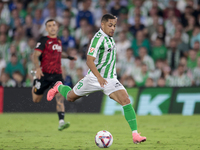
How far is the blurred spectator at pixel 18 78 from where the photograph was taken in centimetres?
1376

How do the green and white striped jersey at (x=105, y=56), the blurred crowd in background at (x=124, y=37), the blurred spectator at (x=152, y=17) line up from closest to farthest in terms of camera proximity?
the green and white striped jersey at (x=105, y=56) → the blurred crowd in background at (x=124, y=37) → the blurred spectator at (x=152, y=17)

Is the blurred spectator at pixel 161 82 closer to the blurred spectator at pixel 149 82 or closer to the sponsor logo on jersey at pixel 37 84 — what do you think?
the blurred spectator at pixel 149 82

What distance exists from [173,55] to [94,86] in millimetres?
7298

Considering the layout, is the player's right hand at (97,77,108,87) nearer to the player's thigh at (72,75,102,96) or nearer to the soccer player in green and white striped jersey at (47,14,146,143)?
the soccer player in green and white striped jersey at (47,14,146,143)

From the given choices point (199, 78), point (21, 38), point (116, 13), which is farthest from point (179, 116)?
point (21, 38)

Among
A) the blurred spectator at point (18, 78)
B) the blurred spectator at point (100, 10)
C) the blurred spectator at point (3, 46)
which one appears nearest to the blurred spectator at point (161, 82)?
the blurred spectator at point (100, 10)

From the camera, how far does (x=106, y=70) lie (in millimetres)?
6527

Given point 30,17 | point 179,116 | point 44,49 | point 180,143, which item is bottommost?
point 179,116

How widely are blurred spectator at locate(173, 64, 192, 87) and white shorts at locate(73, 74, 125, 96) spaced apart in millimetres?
6476

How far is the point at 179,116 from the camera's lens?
12.2m

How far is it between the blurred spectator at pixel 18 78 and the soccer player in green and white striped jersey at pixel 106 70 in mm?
7279

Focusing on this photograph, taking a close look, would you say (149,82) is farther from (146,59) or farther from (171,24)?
(171,24)

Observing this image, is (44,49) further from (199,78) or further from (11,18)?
(11,18)

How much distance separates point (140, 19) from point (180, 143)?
8873mm
